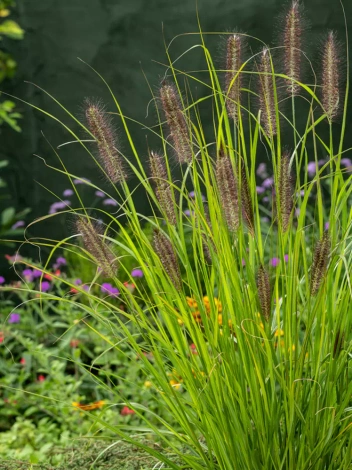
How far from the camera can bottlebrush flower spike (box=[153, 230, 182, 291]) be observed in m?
1.61

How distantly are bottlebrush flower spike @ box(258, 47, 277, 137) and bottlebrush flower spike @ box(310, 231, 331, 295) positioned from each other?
0.29 meters

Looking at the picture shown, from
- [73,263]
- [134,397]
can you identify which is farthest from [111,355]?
[73,263]

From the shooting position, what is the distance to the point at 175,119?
1628 mm

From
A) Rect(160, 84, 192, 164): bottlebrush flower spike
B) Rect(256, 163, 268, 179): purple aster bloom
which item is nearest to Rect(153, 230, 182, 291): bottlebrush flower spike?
Rect(160, 84, 192, 164): bottlebrush flower spike

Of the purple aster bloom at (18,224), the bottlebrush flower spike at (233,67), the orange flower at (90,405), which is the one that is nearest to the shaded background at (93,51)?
the purple aster bloom at (18,224)

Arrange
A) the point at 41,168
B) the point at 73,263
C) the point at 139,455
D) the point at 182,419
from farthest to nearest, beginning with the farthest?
1. the point at 41,168
2. the point at 73,263
3. the point at 139,455
4. the point at 182,419

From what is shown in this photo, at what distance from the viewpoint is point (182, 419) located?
1.75 m

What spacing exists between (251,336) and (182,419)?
295 mm

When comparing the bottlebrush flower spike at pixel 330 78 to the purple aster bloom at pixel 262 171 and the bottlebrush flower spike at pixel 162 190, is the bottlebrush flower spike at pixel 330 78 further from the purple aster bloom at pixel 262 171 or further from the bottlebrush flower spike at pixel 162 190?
the purple aster bloom at pixel 262 171

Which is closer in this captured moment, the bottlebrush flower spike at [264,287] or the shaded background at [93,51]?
the bottlebrush flower spike at [264,287]

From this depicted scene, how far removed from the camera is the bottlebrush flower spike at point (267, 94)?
1605 mm

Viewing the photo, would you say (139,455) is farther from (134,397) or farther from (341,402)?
(134,397)

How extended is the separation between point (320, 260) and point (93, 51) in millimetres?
3611

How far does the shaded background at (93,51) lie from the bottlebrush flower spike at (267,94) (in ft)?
9.89
